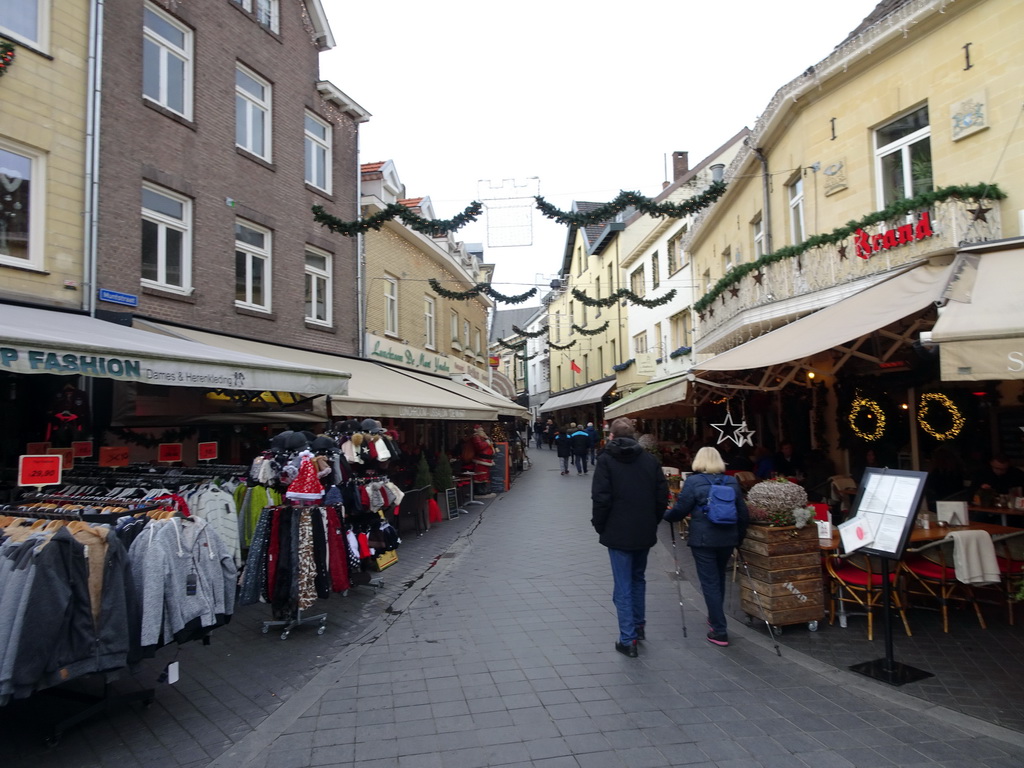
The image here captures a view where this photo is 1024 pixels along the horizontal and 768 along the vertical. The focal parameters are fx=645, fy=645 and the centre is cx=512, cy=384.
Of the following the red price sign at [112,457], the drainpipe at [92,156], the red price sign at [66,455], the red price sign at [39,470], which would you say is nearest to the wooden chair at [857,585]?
the red price sign at [39,470]

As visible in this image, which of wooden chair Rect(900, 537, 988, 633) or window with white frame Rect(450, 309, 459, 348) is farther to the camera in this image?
window with white frame Rect(450, 309, 459, 348)

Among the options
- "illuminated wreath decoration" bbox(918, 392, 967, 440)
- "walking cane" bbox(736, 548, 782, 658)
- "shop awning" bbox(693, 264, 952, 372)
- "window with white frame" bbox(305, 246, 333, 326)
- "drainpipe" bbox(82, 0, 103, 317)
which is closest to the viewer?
"walking cane" bbox(736, 548, 782, 658)

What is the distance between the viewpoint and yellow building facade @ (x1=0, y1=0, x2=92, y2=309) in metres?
8.07

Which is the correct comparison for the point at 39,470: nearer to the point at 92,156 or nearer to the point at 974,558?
the point at 92,156

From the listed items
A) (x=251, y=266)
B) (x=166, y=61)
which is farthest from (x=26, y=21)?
(x=251, y=266)

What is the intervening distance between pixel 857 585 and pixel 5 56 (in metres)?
11.1

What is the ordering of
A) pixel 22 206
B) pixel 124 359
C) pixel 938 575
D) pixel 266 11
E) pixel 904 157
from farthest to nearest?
pixel 266 11
pixel 904 157
pixel 22 206
pixel 938 575
pixel 124 359

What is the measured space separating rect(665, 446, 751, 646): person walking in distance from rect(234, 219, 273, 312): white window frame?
9.18m

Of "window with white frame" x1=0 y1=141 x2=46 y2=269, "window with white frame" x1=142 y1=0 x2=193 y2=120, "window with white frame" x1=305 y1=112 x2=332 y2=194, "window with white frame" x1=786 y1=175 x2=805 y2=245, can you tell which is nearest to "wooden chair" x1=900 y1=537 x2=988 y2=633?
"window with white frame" x1=786 y1=175 x2=805 y2=245

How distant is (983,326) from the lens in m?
4.61

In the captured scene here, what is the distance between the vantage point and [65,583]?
3.54 meters

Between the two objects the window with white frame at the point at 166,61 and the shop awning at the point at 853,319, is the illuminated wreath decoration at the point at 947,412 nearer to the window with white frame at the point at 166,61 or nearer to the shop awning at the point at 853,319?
the shop awning at the point at 853,319

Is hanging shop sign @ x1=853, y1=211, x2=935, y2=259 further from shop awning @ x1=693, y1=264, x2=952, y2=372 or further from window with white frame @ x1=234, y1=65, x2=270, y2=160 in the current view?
window with white frame @ x1=234, y1=65, x2=270, y2=160

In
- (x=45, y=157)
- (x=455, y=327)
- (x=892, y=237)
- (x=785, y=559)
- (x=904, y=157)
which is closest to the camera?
(x=785, y=559)
